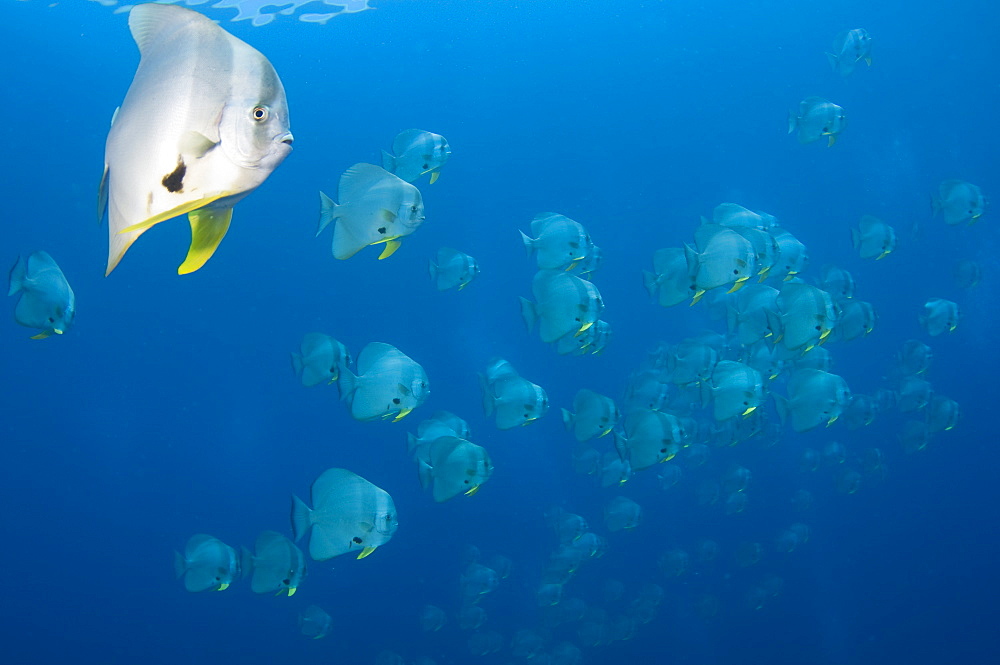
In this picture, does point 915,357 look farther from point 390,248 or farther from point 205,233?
point 205,233

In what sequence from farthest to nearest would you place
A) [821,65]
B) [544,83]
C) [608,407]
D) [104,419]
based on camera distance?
[821,65], [544,83], [104,419], [608,407]

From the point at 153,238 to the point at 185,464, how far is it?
824 cm

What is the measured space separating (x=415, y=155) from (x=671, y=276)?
8.53ft

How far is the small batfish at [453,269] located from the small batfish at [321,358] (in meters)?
1.50

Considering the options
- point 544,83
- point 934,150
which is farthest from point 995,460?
point 544,83

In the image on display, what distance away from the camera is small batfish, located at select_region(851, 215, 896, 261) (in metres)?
7.78

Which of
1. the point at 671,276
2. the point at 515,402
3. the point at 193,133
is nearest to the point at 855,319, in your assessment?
the point at 671,276

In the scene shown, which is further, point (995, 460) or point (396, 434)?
point (995, 460)

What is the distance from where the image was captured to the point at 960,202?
852 cm

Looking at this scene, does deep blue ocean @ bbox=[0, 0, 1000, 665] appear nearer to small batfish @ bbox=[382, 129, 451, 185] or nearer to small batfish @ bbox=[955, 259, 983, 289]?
small batfish @ bbox=[955, 259, 983, 289]

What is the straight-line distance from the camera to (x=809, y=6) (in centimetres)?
3014

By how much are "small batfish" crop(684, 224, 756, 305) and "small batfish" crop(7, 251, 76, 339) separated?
470 centimetres

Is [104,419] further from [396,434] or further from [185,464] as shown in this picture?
[396,434]

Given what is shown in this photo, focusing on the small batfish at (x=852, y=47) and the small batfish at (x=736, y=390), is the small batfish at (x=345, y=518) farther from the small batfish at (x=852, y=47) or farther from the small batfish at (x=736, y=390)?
the small batfish at (x=852, y=47)
